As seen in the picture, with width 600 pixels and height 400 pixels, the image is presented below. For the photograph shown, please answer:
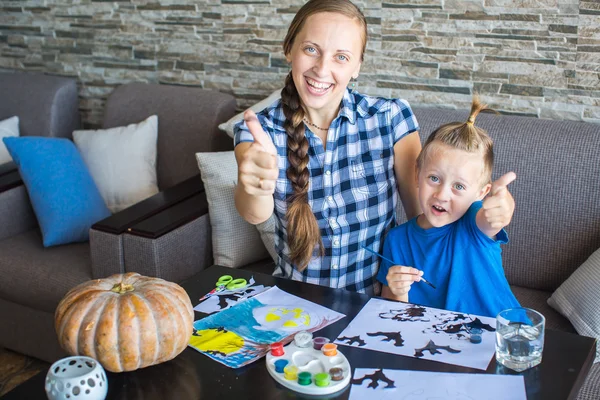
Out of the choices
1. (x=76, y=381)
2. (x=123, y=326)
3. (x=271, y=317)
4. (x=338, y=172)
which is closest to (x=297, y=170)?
(x=338, y=172)

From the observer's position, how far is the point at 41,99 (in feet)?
10.6

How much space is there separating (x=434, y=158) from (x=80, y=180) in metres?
1.65

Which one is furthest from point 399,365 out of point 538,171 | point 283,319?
point 538,171

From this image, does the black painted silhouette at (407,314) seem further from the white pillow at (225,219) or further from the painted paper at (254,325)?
the white pillow at (225,219)

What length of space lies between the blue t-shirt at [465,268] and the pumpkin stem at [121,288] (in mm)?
675

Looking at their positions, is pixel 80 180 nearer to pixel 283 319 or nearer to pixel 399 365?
pixel 283 319

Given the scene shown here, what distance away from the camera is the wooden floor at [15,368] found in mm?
2511

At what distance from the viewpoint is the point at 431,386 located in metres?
1.15

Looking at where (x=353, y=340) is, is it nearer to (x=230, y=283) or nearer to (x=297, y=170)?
(x=230, y=283)

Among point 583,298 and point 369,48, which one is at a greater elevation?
point 369,48

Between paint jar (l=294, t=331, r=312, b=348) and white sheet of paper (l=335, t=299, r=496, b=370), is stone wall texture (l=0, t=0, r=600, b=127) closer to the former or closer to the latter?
white sheet of paper (l=335, t=299, r=496, b=370)

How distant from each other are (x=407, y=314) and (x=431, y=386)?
0.26m

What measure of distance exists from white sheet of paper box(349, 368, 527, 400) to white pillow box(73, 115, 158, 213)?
73.8 inches

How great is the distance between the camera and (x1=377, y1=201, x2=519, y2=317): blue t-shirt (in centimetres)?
159
